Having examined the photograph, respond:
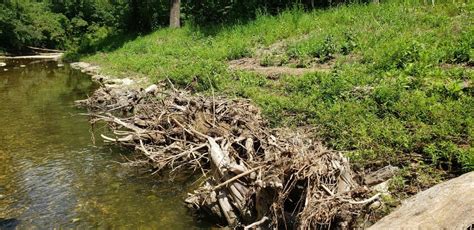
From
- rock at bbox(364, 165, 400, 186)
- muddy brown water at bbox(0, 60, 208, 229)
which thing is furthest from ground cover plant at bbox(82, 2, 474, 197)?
muddy brown water at bbox(0, 60, 208, 229)

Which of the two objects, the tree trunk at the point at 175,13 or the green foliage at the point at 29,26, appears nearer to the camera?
the tree trunk at the point at 175,13

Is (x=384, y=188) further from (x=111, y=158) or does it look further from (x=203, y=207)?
(x=111, y=158)

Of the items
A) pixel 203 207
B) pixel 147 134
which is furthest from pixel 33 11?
pixel 203 207

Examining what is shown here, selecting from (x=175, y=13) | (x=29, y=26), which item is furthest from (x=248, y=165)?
(x=29, y=26)

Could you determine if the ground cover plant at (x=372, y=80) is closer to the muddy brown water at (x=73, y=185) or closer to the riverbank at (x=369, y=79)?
the riverbank at (x=369, y=79)

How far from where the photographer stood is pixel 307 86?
10578mm

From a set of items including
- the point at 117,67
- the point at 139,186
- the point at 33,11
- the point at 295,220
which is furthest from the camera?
the point at 33,11

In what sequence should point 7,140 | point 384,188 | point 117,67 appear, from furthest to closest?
point 117,67, point 7,140, point 384,188

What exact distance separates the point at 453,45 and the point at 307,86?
3.45 metres

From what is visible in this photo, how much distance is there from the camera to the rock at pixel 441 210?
3.93 meters

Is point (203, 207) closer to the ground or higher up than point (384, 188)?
closer to the ground

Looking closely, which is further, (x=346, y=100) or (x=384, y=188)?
(x=346, y=100)

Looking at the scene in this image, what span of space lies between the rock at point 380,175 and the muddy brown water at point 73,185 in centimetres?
247

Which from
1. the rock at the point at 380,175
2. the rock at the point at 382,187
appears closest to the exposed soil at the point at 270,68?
the rock at the point at 380,175
